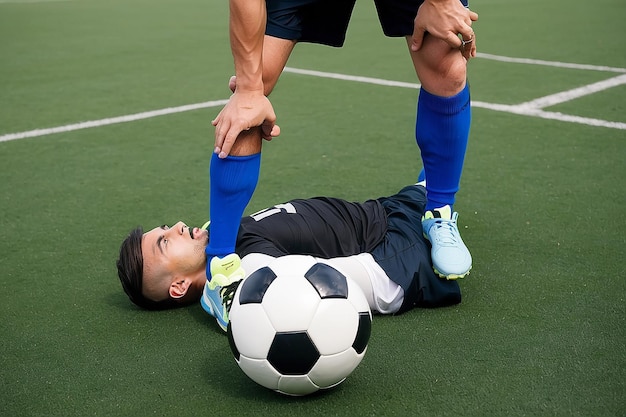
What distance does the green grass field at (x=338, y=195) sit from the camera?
88.0 inches

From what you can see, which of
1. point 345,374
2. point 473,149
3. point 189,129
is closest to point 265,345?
point 345,374

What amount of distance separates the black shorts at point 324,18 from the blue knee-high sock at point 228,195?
454 millimetres

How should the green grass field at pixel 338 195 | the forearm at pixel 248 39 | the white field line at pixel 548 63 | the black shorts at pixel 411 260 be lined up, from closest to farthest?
the green grass field at pixel 338 195
the forearm at pixel 248 39
the black shorts at pixel 411 260
the white field line at pixel 548 63

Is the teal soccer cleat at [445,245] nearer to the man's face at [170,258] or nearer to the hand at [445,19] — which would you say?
the hand at [445,19]

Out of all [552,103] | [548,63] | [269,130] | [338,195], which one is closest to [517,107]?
[552,103]

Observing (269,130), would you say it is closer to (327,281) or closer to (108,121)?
(327,281)

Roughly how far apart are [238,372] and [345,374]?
36cm

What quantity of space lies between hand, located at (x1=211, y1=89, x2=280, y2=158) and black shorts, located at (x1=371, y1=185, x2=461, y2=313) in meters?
0.64

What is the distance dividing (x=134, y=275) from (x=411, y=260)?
92 cm

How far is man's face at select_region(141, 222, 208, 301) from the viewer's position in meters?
2.74

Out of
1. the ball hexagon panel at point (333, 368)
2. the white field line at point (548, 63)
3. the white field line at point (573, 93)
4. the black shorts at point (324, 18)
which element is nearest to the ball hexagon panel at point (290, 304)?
the ball hexagon panel at point (333, 368)

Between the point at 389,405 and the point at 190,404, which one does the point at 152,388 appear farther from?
the point at 389,405

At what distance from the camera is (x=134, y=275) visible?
2730mm

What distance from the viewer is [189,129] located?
5.04m
